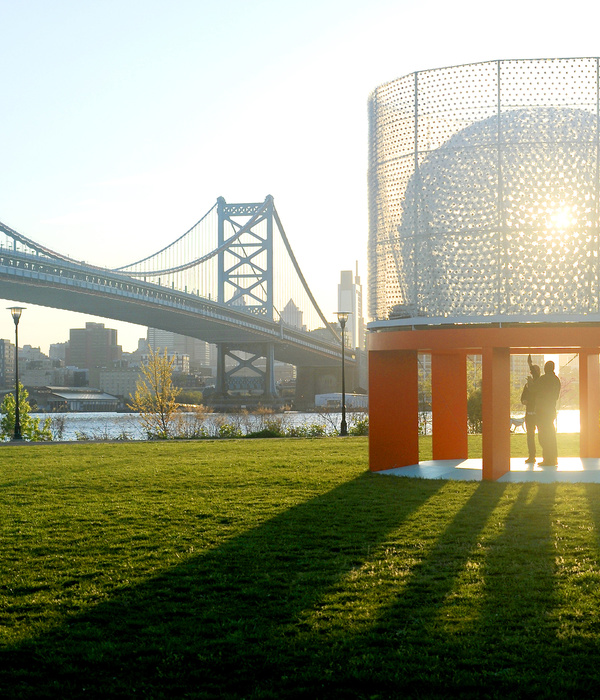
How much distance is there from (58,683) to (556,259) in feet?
25.5

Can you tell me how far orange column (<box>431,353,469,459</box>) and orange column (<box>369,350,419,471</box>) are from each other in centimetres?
73

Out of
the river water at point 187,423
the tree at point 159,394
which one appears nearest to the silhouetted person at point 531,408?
the river water at point 187,423

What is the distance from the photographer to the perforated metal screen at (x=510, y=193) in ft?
32.1

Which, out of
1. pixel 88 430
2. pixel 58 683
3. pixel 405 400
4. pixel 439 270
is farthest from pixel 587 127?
pixel 88 430

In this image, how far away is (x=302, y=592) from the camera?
4891 millimetres

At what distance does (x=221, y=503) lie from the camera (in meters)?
8.16

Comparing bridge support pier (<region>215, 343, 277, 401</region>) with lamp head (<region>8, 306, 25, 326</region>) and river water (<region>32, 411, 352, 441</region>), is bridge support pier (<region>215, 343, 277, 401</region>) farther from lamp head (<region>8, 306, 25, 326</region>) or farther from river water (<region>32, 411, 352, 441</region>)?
lamp head (<region>8, 306, 25, 326</region>)

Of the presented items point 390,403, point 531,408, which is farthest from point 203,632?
point 531,408

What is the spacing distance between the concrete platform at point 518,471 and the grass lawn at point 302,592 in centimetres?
63

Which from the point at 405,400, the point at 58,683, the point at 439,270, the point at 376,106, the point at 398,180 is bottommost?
the point at 58,683

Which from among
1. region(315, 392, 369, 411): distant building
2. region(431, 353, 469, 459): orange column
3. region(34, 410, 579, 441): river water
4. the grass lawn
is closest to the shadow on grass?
the grass lawn

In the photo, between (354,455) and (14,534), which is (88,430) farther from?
(14,534)

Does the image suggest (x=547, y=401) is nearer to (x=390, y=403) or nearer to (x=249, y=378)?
(x=390, y=403)

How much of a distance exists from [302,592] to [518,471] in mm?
6180
